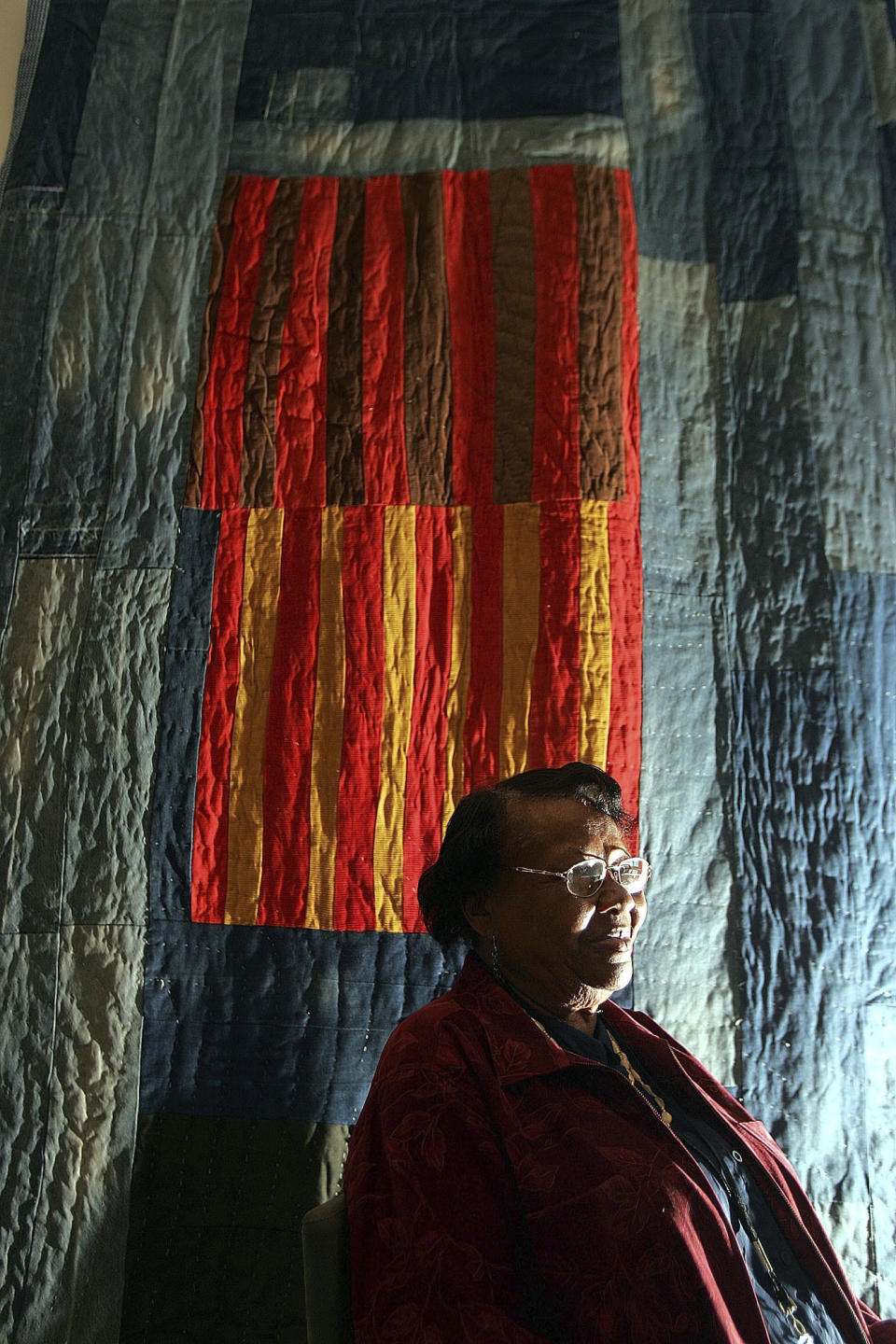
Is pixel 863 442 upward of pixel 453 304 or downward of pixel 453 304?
downward

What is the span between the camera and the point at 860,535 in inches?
73.9

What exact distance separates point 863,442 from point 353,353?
958mm

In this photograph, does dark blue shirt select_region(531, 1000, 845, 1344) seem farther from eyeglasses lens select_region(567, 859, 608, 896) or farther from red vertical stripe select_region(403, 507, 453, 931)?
red vertical stripe select_region(403, 507, 453, 931)

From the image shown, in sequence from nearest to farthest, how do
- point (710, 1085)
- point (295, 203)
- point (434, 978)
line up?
1. point (710, 1085)
2. point (434, 978)
3. point (295, 203)

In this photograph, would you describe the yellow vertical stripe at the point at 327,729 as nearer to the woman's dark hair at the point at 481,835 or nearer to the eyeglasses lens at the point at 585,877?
the woman's dark hair at the point at 481,835

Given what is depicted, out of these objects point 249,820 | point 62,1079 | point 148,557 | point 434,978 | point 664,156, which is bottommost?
point 62,1079

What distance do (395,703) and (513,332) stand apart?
2.39 ft

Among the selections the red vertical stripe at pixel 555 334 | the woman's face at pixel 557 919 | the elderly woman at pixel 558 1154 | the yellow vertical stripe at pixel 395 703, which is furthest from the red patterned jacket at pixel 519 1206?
the red vertical stripe at pixel 555 334

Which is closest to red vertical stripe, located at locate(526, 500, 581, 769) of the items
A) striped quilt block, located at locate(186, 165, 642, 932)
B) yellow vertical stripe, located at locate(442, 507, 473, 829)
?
striped quilt block, located at locate(186, 165, 642, 932)

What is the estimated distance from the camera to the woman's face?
1.30 meters

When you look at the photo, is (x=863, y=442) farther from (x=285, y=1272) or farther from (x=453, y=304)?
(x=285, y=1272)

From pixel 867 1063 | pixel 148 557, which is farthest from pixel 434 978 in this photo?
pixel 148 557

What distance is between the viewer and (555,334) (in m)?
1.92

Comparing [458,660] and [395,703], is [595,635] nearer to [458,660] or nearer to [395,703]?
[458,660]
